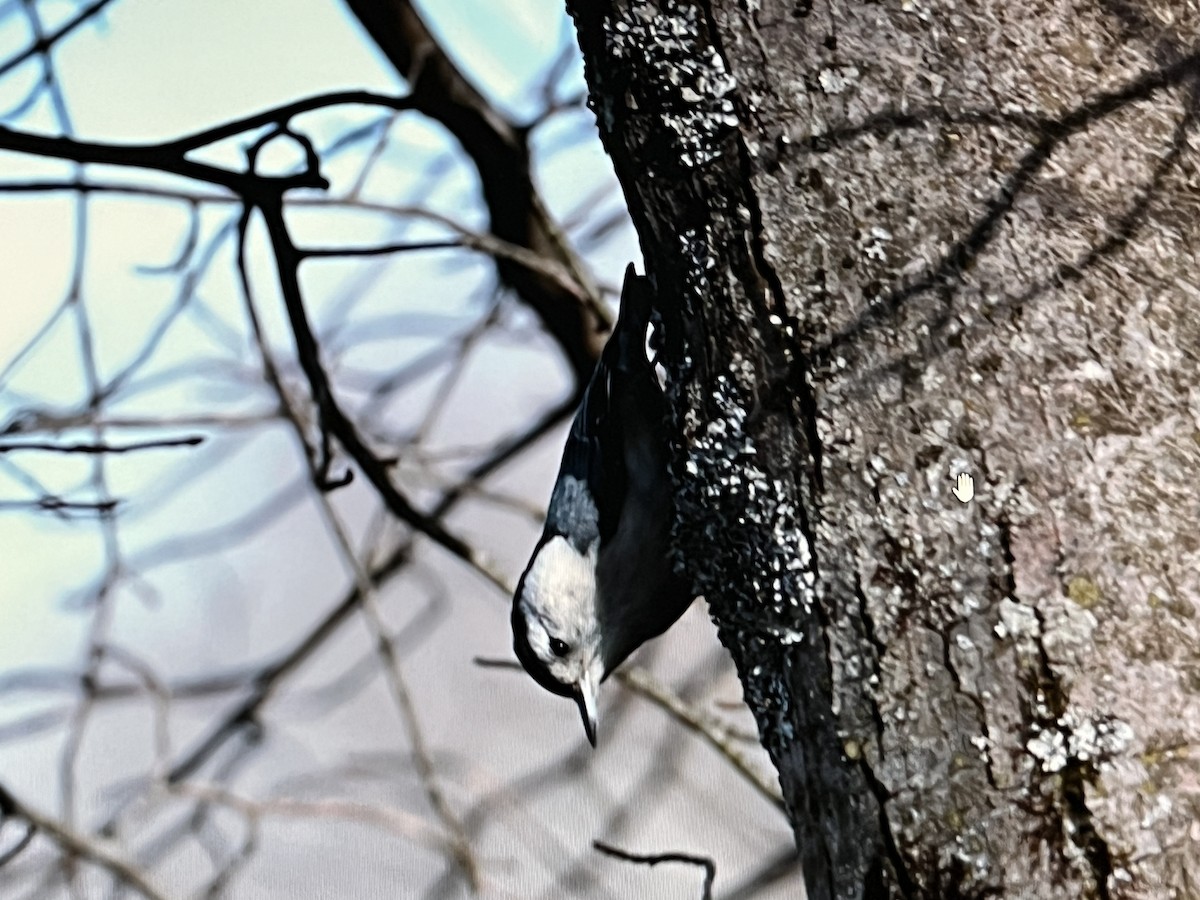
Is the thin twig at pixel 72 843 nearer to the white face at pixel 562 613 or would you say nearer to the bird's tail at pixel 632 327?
the white face at pixel 562 613

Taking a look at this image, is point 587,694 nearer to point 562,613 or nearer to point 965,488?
point 562,613

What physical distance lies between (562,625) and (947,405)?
2.57ft

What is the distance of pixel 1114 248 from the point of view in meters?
0.63

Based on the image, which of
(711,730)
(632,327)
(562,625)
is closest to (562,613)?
(562,625)

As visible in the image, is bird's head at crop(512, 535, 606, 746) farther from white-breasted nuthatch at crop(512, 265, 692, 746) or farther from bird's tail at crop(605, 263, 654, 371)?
bird's tail at crop(605, 263, 654, 371)

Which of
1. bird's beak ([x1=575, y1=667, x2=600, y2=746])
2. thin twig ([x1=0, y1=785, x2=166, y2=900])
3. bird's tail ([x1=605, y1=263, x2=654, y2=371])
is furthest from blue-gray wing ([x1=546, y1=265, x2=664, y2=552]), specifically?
thin twig ([x1=0, y1=785, x2=166, y2=900])

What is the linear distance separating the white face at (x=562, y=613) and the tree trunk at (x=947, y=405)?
2.02ft

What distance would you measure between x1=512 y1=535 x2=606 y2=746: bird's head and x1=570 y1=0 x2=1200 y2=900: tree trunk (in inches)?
24.4

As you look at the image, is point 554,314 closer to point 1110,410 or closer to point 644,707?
point 644,707

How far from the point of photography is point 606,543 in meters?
1.25

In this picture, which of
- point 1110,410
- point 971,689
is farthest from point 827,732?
point 1110,410

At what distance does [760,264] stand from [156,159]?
67cm

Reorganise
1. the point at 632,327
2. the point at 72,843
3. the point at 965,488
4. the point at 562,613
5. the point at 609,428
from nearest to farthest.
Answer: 1. the point at 965,488
2. the point at 632,327
3. the point at 609,428
4. the point at 562,613
5. the point at 72,843

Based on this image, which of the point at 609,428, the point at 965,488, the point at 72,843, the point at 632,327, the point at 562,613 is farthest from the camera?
the point at 72,843
